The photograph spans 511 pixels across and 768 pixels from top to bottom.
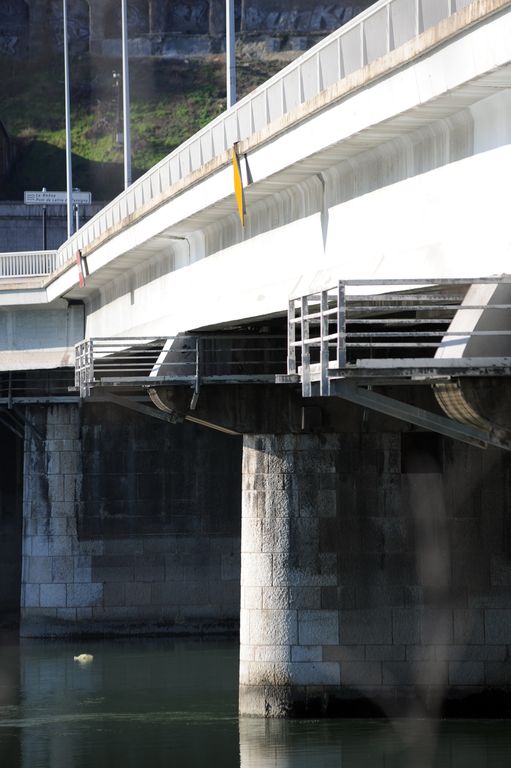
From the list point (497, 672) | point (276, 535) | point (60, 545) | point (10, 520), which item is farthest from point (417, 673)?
point (10, 520)

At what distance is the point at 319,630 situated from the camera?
86.0 feet

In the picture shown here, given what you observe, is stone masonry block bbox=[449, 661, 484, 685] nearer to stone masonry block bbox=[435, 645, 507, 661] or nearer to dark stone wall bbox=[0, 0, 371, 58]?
stone masonry block bbox=[435, 645, 507, 661]

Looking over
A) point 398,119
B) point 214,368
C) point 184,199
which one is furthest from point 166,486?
point 398,119

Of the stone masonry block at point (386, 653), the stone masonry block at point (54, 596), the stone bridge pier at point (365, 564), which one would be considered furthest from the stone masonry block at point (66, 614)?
the stone masonry block at point (386, 653)

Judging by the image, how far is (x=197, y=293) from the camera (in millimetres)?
27641

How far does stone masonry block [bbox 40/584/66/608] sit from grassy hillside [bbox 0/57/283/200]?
171 ft

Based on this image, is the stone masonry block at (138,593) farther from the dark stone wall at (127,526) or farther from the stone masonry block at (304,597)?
the stone masonry block at (304,597)

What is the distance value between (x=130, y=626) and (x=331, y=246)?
21.7 m

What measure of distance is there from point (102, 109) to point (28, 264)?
2382 inches

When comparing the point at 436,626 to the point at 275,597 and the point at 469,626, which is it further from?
the point at 275,597

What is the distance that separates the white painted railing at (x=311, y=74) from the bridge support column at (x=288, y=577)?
15.3 feet

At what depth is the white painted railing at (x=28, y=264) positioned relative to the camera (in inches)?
1644

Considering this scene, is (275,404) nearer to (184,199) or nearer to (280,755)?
(184,199)

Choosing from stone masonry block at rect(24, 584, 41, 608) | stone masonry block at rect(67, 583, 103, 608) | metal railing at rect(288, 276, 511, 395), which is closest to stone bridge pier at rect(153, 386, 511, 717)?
metal railing at rect(288, 276, 511, 395)
